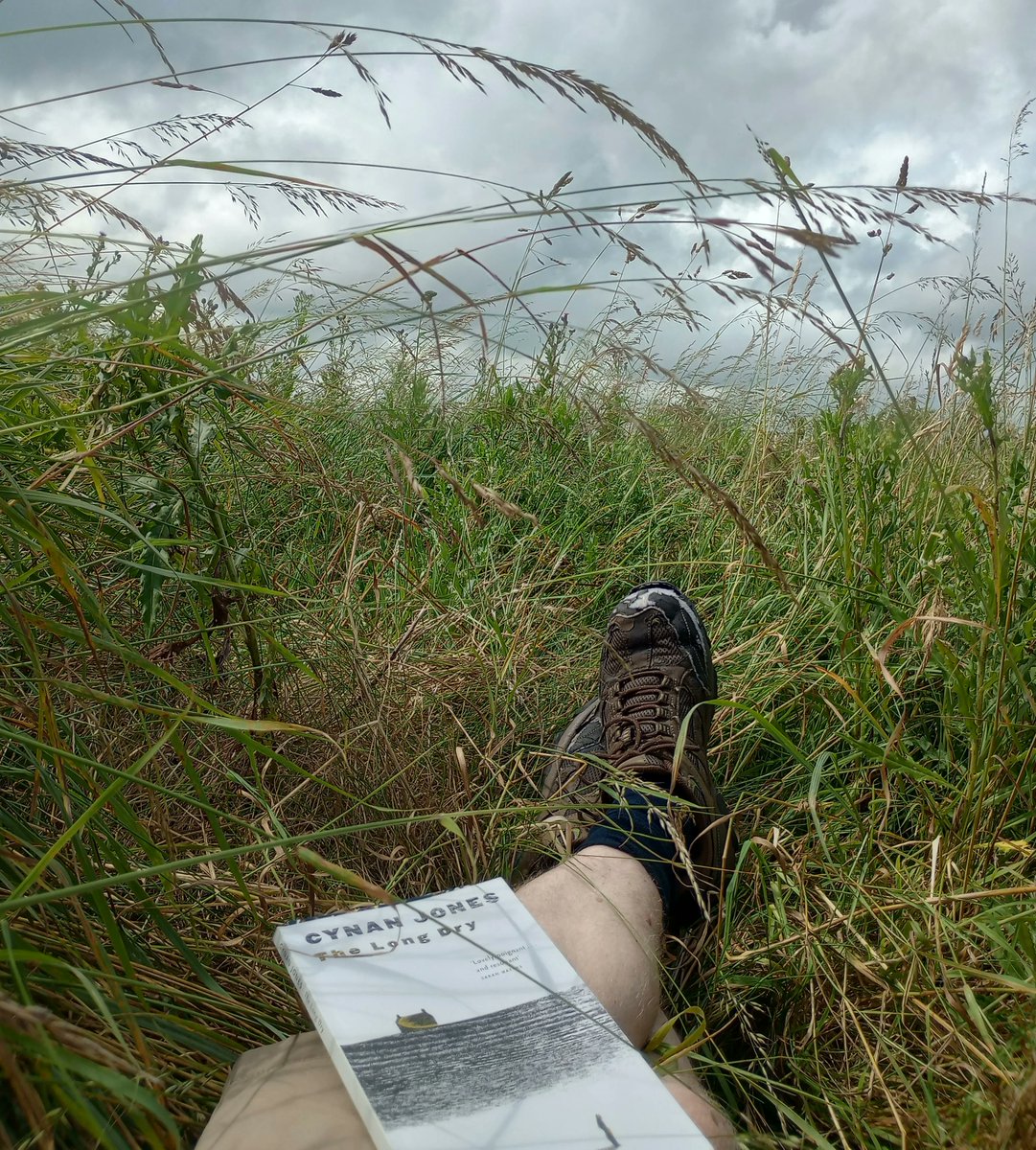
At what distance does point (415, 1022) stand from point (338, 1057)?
8cm

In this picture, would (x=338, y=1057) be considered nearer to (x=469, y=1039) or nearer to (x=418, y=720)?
(x=469, y=1039)

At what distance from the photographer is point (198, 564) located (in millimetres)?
1402

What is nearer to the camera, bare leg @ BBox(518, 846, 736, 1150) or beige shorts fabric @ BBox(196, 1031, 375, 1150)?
beige shorts fabric @ BBox(196, 1031, 375, 1150)

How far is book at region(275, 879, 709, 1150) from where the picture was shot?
0.83m

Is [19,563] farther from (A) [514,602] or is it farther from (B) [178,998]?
(A) [514,602]

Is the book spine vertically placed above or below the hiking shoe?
below

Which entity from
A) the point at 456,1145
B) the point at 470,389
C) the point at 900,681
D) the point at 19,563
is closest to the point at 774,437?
the point at 470,389

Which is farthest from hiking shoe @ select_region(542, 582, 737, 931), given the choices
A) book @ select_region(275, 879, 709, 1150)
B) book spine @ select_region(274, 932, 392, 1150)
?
book spine @ select_region(274, 932, 392, 1150)

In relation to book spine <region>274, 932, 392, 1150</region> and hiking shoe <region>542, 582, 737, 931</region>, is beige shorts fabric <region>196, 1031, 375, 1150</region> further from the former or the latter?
hiking shoe <region>542, 582, 737, 931</region>

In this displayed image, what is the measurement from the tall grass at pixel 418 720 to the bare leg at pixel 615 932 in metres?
0.10

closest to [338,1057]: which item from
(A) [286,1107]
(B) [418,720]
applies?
(A) [286,1107]

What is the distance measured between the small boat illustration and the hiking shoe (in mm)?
451

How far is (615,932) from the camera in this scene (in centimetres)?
120

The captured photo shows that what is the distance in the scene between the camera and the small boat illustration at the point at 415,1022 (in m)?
0.91
